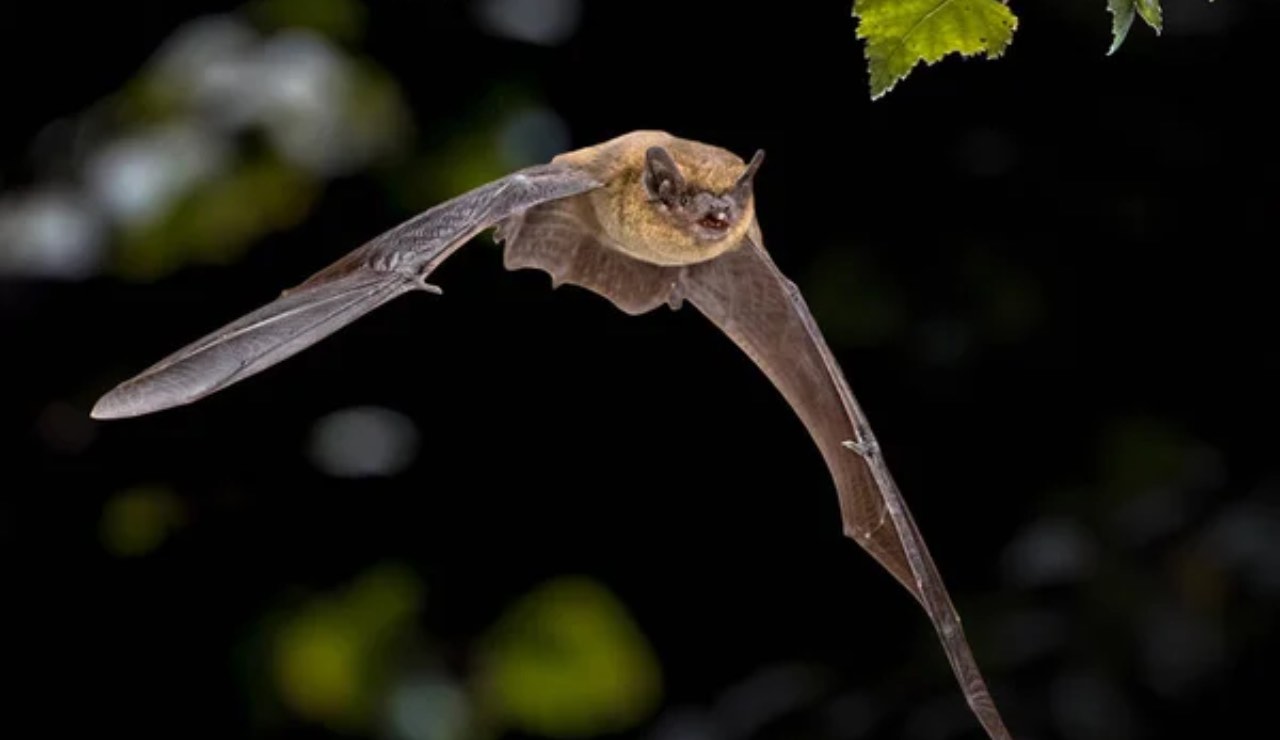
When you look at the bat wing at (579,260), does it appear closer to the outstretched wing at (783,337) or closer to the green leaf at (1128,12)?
the outstretched wing at (783,337)

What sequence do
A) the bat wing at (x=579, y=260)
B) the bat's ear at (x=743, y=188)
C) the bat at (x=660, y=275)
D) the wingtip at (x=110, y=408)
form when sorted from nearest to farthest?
the wingtip at (x=110, y=408), the bat at (x=660, y=275), the bat's ear at (x=743, y=188), the bat wing at (x=579, y=260)

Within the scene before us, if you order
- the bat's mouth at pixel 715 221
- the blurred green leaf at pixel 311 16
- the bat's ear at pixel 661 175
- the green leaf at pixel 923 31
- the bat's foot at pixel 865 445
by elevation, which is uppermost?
the green leaf at pixel 923 31

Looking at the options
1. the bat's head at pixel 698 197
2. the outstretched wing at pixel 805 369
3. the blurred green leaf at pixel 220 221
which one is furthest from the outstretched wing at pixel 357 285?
the blurred green leaf at pixel 220 221

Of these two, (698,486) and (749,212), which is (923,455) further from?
(749,212)

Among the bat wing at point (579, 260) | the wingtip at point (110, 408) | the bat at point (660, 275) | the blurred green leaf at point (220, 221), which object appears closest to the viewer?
the wingtip at point (110, 408)

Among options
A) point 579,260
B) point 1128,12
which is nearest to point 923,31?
point 1128,12

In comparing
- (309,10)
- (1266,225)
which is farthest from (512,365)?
(1266,225)

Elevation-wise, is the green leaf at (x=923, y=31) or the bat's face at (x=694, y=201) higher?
the green leaf at (x=923, y=31)

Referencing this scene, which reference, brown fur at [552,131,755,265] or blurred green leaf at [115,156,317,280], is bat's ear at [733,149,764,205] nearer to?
brown fur at [552,131,755,265]
